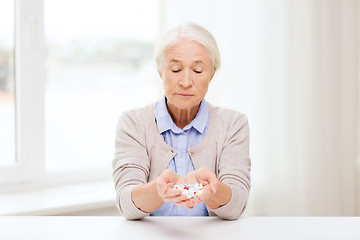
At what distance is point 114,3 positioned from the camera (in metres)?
2.65

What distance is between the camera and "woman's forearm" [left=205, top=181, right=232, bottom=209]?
4.35 feet

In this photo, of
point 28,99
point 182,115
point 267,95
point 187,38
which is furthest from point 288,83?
point 28,99

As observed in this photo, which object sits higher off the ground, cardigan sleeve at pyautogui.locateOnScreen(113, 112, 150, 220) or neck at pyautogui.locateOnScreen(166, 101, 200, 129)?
neck at pyautogui.locateOnScreen(166, 101, 200, 129)

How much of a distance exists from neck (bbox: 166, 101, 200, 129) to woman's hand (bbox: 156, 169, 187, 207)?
0.30m

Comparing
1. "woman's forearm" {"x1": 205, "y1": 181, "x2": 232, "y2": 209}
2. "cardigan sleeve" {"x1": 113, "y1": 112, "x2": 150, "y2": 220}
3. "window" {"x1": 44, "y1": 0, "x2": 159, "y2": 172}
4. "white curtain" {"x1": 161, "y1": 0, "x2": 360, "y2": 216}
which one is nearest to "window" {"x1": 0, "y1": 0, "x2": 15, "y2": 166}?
"window" {"x1": 44, "y1": 0, "x2": 159, "y2": 172}

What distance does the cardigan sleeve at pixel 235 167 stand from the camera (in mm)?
1375

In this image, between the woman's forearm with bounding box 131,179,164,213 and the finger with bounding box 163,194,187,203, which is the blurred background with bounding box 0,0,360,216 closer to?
the woman's forearm with bounding box 131,179,164,213

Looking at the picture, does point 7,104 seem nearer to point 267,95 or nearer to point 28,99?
point 28,99

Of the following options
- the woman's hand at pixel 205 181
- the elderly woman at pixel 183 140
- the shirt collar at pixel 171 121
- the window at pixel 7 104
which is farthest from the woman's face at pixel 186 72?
the window at pixel 7 104

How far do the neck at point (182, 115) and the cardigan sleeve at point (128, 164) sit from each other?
0.12 metres

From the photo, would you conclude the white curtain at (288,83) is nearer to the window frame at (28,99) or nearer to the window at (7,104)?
the window frame at (28,99)

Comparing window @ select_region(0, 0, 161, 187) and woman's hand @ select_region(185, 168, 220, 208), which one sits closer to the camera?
woman's hand @ select_region(185, 168, 220, 208)

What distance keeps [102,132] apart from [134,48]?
48cm

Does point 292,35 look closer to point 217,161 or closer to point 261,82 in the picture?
point 261,82
